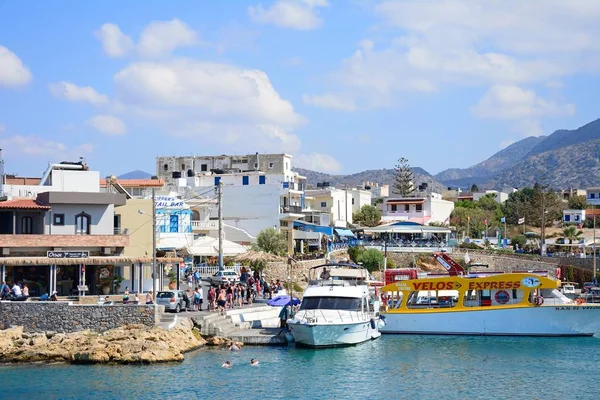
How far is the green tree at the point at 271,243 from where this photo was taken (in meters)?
70.8

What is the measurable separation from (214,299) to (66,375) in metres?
12.2

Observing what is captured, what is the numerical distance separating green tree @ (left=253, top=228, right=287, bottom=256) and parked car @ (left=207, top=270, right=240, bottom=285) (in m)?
15.8

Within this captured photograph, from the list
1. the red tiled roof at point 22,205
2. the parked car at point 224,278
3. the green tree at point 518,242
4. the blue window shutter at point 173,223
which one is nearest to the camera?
the red tiled roof at point 22,205

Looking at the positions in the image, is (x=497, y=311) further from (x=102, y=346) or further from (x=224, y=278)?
(x=102, y=346)

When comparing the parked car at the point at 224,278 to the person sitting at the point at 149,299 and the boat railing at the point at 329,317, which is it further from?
the boat railing at the point at 329,317

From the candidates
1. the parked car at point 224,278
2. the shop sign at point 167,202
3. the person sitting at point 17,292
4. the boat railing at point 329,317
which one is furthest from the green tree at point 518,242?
the person sitting at point 17,292

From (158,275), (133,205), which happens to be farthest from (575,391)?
(133,205)

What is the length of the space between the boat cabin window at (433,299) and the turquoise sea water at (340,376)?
5.73 metres

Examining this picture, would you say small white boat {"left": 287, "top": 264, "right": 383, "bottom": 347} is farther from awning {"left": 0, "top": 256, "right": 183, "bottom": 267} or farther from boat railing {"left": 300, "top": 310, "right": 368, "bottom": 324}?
awning {"left": 0, "top": 256, "right": 183, "bottom": 267}

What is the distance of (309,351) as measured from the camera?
39531 millimetres

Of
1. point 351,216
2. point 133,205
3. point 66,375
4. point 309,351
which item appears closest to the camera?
point 66,375

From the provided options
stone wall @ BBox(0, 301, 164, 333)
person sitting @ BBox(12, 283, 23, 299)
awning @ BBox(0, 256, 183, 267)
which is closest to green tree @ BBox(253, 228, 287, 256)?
awning @ BBox(0, 256, 183, 267)

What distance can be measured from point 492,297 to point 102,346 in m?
21.1

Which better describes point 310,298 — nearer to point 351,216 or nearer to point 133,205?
point 133,205
